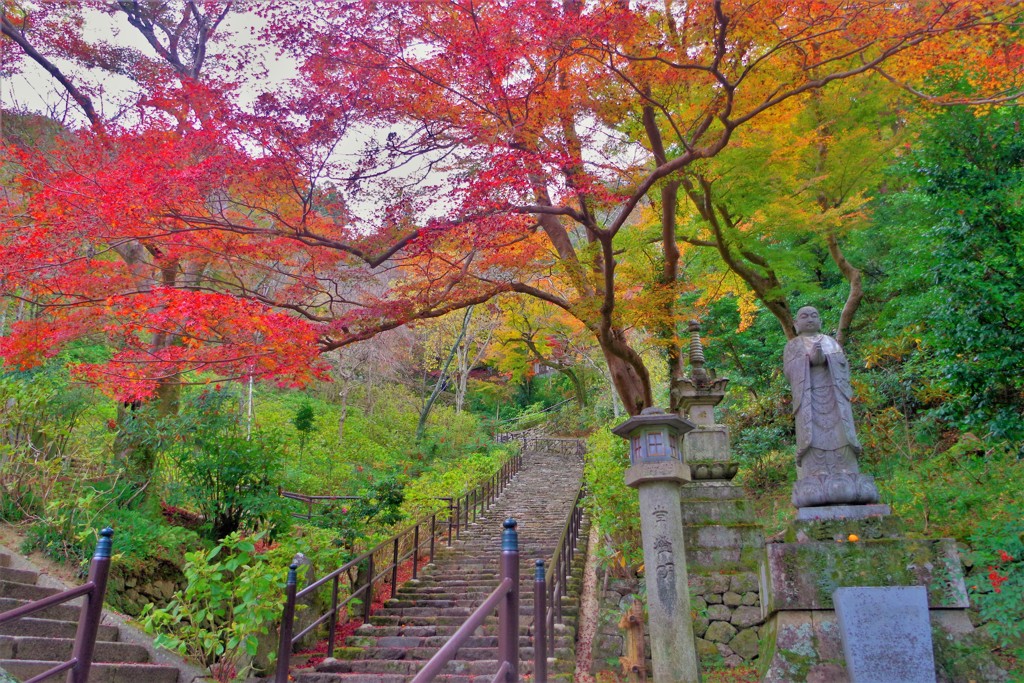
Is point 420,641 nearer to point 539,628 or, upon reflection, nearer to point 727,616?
point 727,616

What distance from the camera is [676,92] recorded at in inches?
332

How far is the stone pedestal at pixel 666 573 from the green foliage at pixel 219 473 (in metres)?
4.56

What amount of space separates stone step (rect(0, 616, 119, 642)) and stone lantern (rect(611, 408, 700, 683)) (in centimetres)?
512

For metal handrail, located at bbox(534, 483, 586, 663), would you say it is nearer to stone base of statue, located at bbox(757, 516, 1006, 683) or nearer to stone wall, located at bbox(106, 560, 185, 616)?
stone base of statue, located at bbox(757, 516, 1006, 683)

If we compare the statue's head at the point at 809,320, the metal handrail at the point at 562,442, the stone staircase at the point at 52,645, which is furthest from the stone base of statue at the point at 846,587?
the metal handrail at the point at 562,442

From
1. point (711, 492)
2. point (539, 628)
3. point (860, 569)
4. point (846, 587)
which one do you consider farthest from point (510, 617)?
point (711, 492)

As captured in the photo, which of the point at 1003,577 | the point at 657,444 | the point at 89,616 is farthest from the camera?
the point at 657,444

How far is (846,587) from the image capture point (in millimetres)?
5480

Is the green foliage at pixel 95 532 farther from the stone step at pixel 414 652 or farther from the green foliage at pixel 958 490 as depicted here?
the green foliage at pixel 958 490

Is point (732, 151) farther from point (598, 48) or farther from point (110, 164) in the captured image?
point (110, 164)

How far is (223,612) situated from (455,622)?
295cm

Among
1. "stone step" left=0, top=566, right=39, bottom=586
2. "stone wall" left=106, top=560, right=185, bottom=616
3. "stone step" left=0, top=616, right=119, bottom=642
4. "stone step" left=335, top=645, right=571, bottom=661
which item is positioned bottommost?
"stone step" left=335, top=645, right=571, bottom=661

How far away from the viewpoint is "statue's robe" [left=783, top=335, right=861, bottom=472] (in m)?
5.95

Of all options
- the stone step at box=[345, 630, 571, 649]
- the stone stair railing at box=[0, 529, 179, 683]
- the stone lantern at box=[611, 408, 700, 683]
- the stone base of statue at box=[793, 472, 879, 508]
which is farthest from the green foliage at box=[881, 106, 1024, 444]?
the stone stair railing at box=[0, 529, 179, 683]
